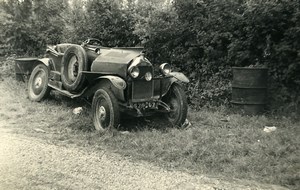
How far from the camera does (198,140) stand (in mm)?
7348

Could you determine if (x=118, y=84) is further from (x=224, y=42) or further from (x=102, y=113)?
(x=224, y=42)

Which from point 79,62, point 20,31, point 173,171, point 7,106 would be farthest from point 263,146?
point 20,31

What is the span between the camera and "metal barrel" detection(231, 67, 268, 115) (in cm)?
941

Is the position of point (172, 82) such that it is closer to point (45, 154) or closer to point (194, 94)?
point (194, 94)

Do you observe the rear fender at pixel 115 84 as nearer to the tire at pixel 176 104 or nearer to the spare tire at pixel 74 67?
the spare tire at pixel 74 67

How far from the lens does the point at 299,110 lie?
922cm

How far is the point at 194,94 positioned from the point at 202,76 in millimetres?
567

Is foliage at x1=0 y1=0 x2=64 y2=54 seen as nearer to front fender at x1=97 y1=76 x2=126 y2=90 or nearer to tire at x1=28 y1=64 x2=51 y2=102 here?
tire at x1=28 y1=64 x2=51 y2=102

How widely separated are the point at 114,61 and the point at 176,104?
5.17 feet

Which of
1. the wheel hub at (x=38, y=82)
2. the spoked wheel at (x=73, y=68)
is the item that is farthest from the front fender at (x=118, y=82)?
the wheel hub at (x=38, y=82)

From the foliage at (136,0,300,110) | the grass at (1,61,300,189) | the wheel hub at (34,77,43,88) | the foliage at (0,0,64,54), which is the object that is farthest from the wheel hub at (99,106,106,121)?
the foliage at (0,0,64,54)

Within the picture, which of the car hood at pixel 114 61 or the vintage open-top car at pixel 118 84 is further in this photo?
the car hood at pixel 114 61

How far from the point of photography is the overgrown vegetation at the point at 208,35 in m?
9.40

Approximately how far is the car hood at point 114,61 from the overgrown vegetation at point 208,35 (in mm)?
2422
